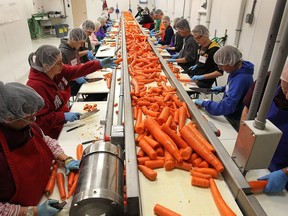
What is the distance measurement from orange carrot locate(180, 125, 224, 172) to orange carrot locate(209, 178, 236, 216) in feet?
0.30

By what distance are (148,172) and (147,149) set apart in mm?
175

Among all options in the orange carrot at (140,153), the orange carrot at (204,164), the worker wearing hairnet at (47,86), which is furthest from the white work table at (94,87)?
the orange carrot at (204,164)

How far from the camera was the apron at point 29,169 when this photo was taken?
3.75ft

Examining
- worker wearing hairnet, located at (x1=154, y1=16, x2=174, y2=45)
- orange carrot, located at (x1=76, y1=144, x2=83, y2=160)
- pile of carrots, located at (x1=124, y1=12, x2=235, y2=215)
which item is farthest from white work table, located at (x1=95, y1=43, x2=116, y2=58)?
orange carrot, located at (x1=76, y1=144, x2=83, y2=160)

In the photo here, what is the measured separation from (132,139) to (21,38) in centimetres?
628

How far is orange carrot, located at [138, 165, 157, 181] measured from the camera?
116 centimetres

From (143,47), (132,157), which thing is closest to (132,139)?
(132,157)

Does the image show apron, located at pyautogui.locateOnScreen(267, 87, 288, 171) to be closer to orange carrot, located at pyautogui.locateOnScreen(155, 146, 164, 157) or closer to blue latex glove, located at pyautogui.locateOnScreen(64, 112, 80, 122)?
orange carrot, located at pyautogui.locateOnScreen(155, 146, 164, 157)

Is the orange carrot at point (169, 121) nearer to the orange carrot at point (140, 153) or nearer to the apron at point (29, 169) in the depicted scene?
the orange carrot at point (140, 153)

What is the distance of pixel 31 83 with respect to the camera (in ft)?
6.62

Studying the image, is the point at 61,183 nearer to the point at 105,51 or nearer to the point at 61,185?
the point at 61,185

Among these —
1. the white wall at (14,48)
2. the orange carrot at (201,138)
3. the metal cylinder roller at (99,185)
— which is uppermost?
the metal cylinder roller at (99,185)

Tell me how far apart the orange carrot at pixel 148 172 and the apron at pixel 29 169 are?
0.62 m

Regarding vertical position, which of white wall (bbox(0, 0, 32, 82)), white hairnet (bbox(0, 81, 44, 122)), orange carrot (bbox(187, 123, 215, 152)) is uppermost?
white hairnet (bbox(0, 81, 44, 122))
